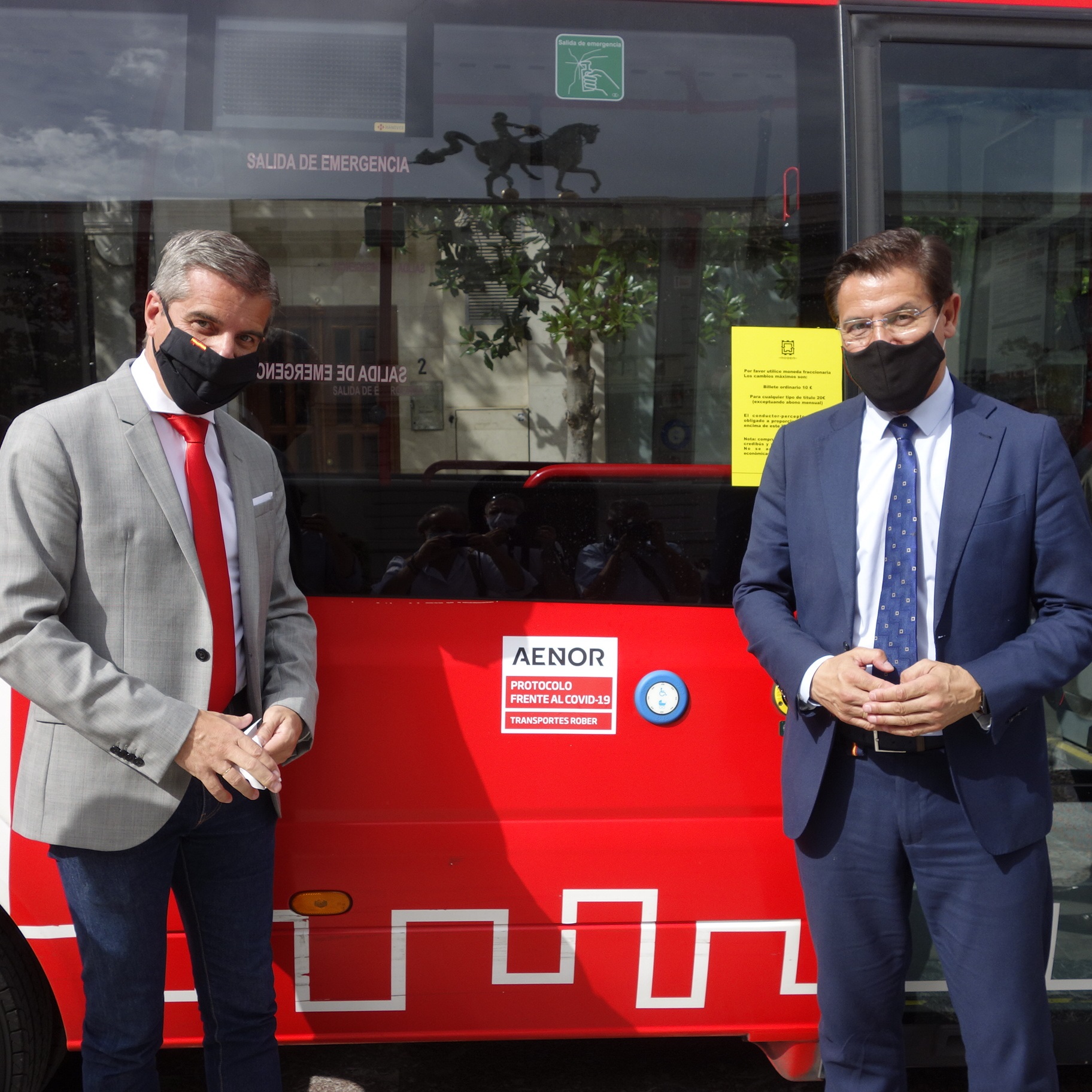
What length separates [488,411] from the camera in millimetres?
2320

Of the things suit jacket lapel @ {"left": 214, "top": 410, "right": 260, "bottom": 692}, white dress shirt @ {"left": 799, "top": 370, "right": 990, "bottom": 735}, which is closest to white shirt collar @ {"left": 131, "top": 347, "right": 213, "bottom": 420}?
suit jacket lapel @ {"left": 214, "top": 410, "right": 260, "bottom": 692}

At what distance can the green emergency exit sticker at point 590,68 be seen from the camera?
2.31 metres

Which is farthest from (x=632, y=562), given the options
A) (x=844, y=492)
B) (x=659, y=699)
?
(x=844, y=492)

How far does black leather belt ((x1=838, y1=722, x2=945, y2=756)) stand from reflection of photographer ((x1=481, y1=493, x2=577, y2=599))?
72 centimetres

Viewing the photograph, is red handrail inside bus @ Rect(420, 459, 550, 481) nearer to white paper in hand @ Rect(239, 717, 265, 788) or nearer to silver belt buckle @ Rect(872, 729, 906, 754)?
white paper in hand @ Rect(239, 717, 265, 788)

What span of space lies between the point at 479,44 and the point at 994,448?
56.2 inches

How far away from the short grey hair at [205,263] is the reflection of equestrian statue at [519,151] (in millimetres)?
548

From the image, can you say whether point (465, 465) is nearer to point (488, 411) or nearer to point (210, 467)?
point (488, 411)

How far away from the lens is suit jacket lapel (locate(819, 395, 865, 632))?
1.95 m

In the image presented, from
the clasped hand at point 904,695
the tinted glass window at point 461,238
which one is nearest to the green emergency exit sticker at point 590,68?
the tinted glass window at point 461,238

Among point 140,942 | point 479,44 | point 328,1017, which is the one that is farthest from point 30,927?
point 479,44

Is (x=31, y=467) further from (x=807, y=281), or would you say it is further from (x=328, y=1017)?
(x=807, y=281)

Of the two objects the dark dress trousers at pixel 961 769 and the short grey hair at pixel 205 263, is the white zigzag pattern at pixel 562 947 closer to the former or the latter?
the dark dress trousers at pixel 961 769

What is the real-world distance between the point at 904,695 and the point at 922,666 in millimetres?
68
